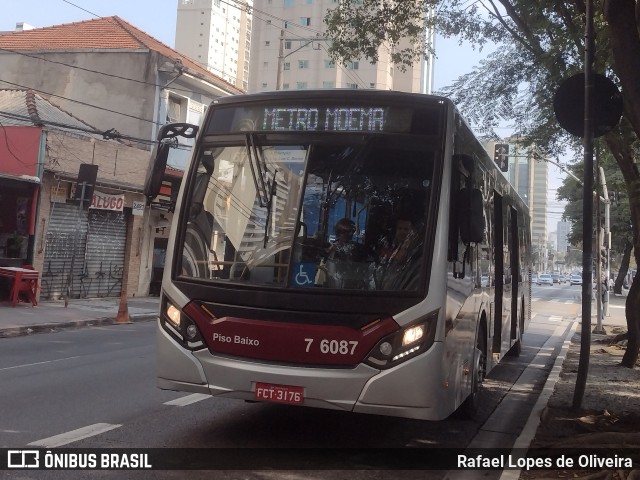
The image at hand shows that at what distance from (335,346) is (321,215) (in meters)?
1.07

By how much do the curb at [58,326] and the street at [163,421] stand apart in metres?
4.06

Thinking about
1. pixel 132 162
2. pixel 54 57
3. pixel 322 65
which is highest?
pixel 322 65

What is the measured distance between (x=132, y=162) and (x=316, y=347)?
63.8 ft

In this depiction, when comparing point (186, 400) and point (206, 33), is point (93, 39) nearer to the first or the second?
point (186, 400)

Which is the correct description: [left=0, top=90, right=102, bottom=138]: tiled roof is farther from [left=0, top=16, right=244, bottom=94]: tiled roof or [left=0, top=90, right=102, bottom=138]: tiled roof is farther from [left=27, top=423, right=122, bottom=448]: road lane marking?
[left=27, top=423, right=122, bottom=448]: road lane marking

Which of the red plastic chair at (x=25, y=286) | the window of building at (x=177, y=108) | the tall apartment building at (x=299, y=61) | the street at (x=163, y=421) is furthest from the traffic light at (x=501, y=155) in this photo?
the tall apartment building at (x=299, y=61)

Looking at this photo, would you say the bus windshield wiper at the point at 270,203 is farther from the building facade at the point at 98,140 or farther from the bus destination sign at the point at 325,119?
the building facade at the point at 98,140

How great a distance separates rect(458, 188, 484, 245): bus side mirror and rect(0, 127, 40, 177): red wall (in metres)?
16.5

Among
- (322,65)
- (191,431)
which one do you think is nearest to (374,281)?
(191,431)

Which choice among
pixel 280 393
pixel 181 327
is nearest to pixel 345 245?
pixel 280 393

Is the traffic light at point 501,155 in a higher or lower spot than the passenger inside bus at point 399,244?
higher

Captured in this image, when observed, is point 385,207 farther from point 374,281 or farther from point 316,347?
point 316,347

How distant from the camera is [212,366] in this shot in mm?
5434

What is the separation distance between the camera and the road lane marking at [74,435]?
561 centimetres
